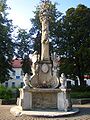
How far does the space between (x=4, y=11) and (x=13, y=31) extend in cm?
284

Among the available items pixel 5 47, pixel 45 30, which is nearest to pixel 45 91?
pixel 45 30

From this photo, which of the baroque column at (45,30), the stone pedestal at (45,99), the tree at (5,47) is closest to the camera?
the stone pedestal at (45,99)

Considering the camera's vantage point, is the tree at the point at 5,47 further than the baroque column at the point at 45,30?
Yes

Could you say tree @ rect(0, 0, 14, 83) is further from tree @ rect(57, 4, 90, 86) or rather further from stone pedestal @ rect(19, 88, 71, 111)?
stone pedestal @ rect(19, 88, 71, 111)

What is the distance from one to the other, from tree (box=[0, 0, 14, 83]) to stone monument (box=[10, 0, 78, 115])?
13387mm

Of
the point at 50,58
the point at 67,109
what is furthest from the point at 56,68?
the point at 67,109

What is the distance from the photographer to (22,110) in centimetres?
1652

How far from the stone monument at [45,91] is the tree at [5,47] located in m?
13.4

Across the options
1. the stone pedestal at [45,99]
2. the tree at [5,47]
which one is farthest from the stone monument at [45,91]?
the tree at [5,47]

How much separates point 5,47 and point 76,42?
9476 mm

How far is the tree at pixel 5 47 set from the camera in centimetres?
3185

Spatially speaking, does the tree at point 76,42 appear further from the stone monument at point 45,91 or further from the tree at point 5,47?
the stone monument at point 45,91

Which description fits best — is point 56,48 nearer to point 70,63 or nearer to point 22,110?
point 70,63

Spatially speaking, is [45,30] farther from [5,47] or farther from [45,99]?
[5,47]
